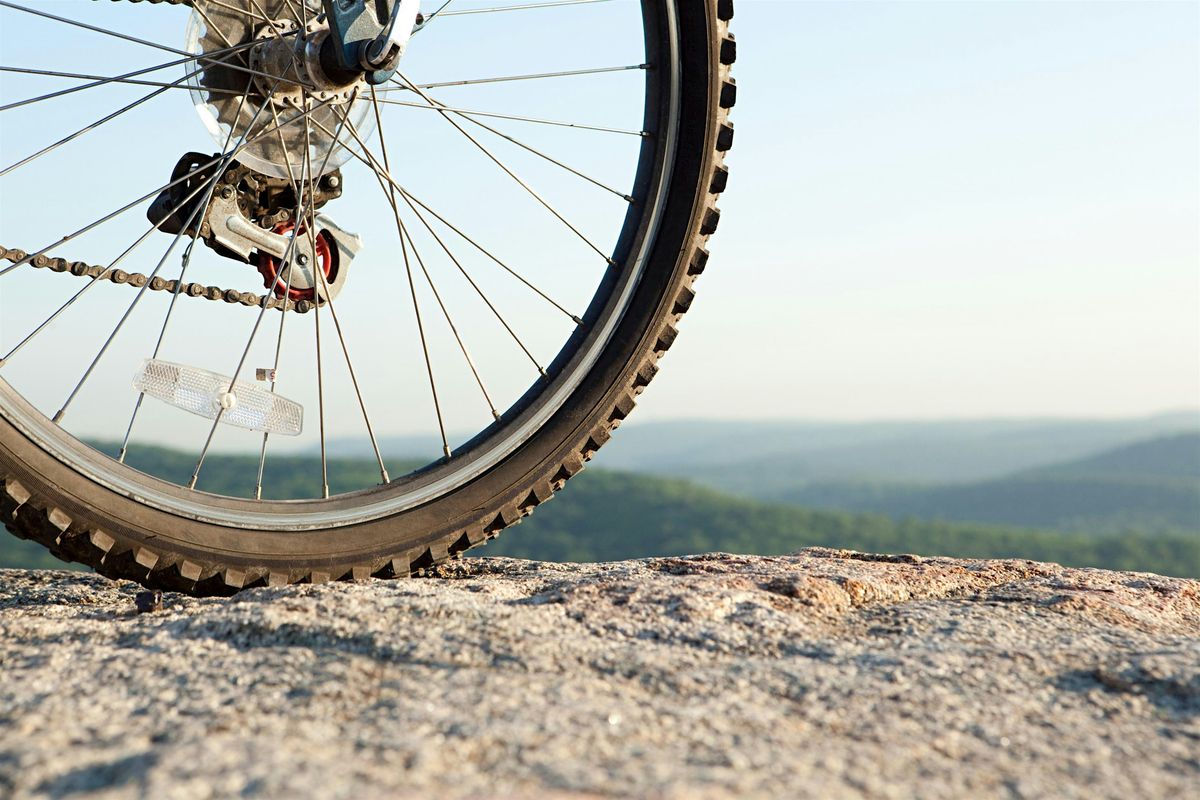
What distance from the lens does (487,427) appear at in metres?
2.30

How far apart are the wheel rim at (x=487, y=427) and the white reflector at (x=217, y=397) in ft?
0.83

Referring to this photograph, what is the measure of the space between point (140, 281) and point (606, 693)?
144 cm

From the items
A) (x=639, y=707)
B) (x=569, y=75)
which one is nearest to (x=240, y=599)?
(x=639, y=707)

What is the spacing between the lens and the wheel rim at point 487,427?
6.32ft

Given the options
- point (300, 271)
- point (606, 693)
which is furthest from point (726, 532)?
point (606, 693)

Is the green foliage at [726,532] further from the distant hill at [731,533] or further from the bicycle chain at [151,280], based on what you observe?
the bicycle chain at [151,280]

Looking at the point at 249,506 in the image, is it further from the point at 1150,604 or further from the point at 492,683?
the point at 1150,604

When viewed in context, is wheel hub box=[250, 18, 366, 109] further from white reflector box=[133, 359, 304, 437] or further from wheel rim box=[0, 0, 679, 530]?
white reflector box=[133, 359, 304, 437]

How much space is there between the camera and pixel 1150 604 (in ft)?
6.47

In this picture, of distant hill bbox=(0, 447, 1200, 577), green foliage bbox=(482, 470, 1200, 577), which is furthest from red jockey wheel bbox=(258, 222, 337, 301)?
green foliage bbox=(482, 470, 1200, 577)

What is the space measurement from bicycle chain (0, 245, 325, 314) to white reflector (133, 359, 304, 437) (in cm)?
17

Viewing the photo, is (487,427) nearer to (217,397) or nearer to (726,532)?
(217,397)

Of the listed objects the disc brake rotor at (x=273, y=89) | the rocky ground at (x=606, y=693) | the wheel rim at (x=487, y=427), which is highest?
the disc brake rotor at (x=273, y=89)

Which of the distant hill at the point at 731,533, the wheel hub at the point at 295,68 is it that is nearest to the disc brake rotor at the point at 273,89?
the wheel hub at the point at 295,68
